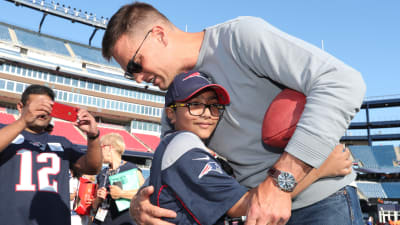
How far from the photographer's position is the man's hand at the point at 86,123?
3.22 meters

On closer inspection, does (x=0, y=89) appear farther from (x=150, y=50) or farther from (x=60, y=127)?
(x=150, y=50)

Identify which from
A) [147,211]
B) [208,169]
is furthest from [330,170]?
[147,211]

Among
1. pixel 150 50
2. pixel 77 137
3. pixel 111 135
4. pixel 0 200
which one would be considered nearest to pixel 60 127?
pixel 77 137

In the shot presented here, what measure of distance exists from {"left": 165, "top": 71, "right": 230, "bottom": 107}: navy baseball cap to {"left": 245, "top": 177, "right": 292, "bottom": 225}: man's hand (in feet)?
2.08

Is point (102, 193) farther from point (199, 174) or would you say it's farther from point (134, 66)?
A: point (199, 174)

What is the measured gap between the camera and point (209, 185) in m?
1.35

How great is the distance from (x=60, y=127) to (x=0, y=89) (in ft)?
21.2

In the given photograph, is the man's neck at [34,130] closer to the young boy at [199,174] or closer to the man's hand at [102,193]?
the man's hand at [102,193]

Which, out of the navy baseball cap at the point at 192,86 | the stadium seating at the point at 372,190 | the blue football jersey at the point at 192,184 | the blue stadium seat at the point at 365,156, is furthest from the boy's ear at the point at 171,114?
the blue stadium seat at the point at 365,156

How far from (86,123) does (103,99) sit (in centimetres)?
Result: 3352

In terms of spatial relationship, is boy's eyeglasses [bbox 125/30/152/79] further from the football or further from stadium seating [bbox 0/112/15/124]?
stadium seating [bbox 0/112/15/124]

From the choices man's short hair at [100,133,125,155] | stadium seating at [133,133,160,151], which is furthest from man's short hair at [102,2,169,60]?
stadium seating at [133,133,160,151]

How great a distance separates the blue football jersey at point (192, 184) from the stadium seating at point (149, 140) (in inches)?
1271

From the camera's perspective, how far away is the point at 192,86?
5.71 ft
